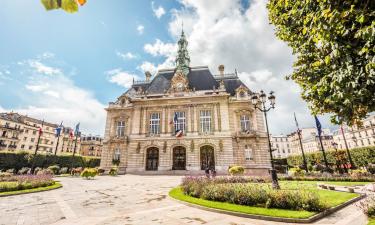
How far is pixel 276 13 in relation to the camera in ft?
27.8

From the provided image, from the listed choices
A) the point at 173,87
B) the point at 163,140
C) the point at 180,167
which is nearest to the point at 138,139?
the point at 163,140

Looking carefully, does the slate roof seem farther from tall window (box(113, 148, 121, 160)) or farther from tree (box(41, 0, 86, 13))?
tree (box(41, 0, 86, 13))

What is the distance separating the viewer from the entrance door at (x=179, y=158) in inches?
1130

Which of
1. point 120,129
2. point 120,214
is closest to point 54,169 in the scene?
point 120,129

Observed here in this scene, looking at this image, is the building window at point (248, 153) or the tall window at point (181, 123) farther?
the tall window at point (181, 123)

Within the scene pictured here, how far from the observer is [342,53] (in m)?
5.37

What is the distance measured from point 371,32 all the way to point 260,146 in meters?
25.8

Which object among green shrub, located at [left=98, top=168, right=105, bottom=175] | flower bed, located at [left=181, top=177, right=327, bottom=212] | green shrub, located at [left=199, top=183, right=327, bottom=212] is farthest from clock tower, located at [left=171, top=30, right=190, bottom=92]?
green shrub, located at [left=199, top=183, right=327, bottom=212]

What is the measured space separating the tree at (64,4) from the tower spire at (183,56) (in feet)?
116

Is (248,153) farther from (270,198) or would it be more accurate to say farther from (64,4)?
(64,4)

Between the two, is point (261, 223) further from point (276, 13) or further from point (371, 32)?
point (276, 13)

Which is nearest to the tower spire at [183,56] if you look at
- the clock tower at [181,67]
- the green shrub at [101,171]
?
the clock tower at [181,67]

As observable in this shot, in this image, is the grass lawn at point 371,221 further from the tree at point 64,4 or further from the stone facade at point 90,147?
the stone facade at point 90,147

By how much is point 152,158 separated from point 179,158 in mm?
4306
